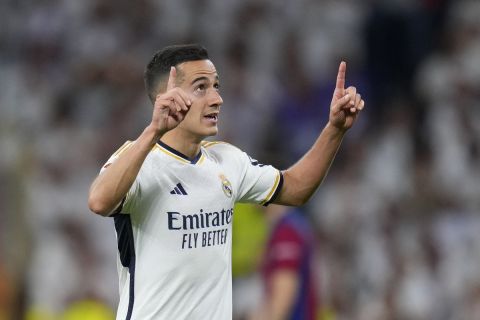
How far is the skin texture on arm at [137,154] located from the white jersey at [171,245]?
0.19 meters

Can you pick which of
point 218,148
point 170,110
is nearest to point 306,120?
point 218,148

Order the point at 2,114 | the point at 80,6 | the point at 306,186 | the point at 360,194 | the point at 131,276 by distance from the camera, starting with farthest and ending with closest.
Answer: the point at 80,6 < the point at 360,194 < the point at 2,114 < the point at 306,186 < the point at 131,276

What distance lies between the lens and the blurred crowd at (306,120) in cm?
1047

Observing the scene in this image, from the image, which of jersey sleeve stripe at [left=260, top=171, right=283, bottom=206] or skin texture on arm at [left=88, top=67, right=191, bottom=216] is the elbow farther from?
jersey sleeve stripe at [left=260, top=171, right=283, bottom=206]

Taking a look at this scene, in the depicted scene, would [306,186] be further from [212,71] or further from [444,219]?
[444,219]

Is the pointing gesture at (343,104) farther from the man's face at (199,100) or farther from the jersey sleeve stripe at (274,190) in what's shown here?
the man's face at (199,100)

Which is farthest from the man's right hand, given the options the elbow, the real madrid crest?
the real madrid crest

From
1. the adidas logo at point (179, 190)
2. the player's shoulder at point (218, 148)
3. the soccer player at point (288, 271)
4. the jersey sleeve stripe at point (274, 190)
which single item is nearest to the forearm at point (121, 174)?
the adidas logo at point (179, 190)

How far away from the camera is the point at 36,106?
40.0ft

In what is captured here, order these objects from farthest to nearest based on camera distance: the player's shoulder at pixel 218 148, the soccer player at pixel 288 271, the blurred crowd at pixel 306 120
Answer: the blurred crowd at pixel 306 120
the soccer player at pixel 288 271
the player's shoulder at pixel 218 148

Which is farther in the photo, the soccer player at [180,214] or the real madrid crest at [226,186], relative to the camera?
the real madrid crest at [226,186]

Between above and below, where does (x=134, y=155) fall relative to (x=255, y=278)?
above

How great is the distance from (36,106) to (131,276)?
7384 mm

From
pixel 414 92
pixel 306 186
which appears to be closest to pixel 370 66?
pixel 414 92
